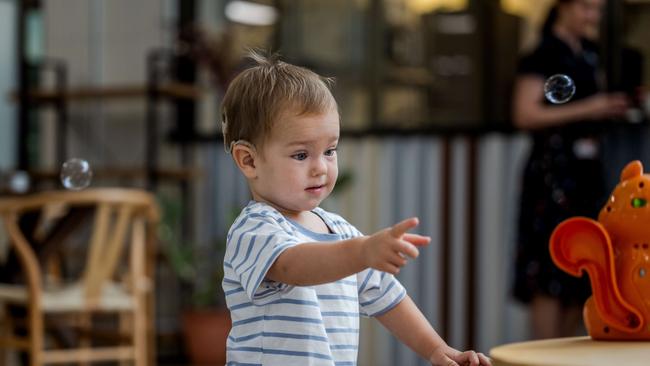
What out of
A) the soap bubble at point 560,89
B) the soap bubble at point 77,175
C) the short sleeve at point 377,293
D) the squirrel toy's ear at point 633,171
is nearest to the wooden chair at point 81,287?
the soap bubble at point 77,175

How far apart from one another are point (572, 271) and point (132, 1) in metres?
4.33

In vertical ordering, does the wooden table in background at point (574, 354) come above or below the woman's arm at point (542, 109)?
below

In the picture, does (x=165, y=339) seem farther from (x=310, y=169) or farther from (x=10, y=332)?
(x=310, y=169)

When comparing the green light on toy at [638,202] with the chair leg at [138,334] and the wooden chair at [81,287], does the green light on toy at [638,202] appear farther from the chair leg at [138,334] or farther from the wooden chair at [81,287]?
the chair leg at [138,334]

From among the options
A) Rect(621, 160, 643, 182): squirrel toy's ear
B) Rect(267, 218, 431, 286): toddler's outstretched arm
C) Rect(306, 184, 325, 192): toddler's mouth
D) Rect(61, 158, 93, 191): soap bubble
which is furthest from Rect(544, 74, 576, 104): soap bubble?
Rect(61, 158, 93, 191): soap bubble

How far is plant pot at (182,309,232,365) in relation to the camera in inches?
189

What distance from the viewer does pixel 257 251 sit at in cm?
138

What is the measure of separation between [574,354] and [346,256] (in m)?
0.27

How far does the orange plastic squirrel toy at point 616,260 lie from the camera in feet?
4.71

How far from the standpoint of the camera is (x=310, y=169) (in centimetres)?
141

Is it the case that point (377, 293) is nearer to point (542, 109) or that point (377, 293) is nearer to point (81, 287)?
point (542, 109)

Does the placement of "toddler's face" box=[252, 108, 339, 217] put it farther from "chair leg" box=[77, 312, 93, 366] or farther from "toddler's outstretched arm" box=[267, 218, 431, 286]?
"chair leg" box=[77, 312, 93, 366]

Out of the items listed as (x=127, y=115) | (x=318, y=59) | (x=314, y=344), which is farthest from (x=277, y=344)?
(x=127, y=115)

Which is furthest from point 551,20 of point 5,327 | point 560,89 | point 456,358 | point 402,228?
point 402,228
